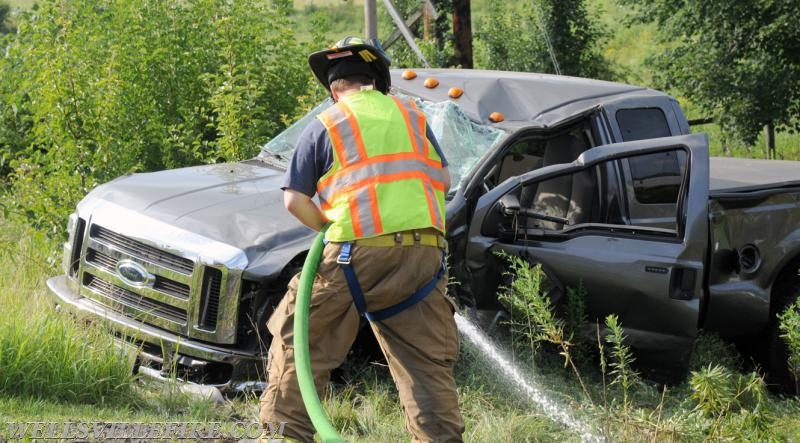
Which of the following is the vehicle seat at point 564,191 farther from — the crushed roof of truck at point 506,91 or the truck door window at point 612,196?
the crushed roof of truck at point 506,91

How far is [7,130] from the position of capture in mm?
9742

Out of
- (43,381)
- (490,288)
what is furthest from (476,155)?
(43,381)

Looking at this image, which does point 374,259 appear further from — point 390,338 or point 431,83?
point 431,83

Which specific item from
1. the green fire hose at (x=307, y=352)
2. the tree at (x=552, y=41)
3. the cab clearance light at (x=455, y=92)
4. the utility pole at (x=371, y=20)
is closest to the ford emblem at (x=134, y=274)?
the green fire hose at (x=307, y=352)

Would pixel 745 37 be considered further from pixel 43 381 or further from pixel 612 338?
pixel 43 381

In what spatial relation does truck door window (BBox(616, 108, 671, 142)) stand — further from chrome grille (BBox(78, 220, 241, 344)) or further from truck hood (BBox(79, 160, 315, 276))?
chrome grille (BBox(78, 220, 241, 344))

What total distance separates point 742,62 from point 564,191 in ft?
29.5

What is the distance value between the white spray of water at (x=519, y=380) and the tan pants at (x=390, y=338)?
4.33ft

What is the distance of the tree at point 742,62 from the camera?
44.1 ft

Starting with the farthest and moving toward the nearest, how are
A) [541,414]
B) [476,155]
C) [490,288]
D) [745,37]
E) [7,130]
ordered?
[745,37] → [7,130] → [476,155] → [490,288] → [541,414]

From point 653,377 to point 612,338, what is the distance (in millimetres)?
1119

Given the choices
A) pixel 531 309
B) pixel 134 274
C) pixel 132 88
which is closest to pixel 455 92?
pixel 531 309

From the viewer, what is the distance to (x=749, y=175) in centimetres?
730

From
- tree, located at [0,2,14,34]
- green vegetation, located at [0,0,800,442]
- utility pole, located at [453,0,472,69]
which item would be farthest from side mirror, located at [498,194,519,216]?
tree, located at [0,2,14,34]
